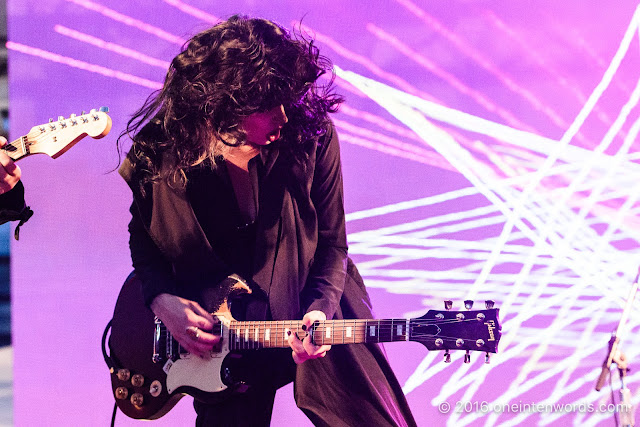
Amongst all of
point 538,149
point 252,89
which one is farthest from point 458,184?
point 252,89

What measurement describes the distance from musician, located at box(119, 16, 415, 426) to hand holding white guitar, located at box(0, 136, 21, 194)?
0.40 m

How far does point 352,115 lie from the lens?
307 centimetres

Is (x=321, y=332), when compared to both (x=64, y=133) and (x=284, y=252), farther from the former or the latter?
(x=64, y=133)

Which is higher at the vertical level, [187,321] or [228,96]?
[228,96]

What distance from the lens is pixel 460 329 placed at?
2182 mm

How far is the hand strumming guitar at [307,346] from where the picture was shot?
7.73 feet

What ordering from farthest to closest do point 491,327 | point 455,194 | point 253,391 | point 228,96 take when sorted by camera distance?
point 455,194 → point 253,391 → point 228,96 → point 491,327

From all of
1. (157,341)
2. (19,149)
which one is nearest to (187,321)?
(157,341)

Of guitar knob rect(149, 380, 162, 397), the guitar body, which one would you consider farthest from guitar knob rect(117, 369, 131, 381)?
guitar knob rect(149, 380, 162, 397)

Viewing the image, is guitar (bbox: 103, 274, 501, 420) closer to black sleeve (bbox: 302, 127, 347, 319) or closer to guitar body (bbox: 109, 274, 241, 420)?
guitar body (bbox: 109, 274, 241, 420)

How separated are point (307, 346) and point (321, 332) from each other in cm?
6

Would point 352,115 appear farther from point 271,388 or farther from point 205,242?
point 271,388

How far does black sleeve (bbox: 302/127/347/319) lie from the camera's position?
253 centimetres

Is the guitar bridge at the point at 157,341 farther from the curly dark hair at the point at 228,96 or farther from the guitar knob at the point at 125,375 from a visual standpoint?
the curly dark hair at the point at 228,96
